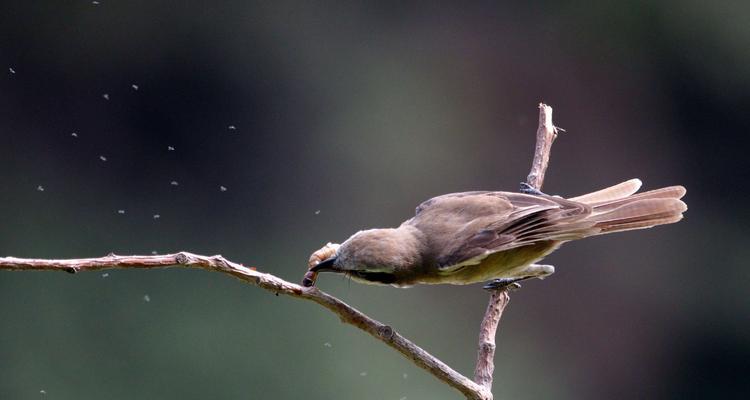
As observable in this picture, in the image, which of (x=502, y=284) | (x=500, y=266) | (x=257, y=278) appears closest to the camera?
(x=257, y=278)

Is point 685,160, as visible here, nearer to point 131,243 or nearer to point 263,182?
point 263,182

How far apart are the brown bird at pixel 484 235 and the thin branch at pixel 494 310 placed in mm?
99

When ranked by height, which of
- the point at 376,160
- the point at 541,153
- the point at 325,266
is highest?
the point at 376,160

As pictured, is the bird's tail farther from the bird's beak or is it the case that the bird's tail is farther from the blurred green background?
the blurred green background

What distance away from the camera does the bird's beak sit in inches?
103

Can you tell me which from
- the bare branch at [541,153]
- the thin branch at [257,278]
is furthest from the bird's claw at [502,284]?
the thin branch at [257,278]

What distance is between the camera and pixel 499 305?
311cm

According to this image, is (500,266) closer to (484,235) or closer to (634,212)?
(484,235)

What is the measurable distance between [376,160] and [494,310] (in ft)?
11.0

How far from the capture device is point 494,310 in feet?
10.1

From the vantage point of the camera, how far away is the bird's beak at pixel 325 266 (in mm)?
2627

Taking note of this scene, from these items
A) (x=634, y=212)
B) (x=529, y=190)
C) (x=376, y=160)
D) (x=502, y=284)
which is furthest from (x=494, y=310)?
(x=376, y=160)

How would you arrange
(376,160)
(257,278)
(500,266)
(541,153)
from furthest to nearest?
1. (376,160)
2. (541,153)
3. (500,266)
4. (257,278)

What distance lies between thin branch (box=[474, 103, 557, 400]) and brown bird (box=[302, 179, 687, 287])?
0.32 feet
